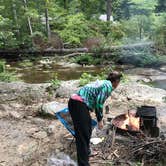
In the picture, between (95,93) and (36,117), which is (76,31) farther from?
(95,93)

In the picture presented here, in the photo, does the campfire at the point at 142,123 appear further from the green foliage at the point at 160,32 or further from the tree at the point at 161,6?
the tree at the point at 161,6

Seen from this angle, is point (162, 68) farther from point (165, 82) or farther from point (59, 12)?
point (59, 12)

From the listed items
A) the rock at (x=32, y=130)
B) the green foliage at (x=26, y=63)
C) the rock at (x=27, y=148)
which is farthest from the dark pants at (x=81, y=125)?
the green foliage at (x=26, y=63)

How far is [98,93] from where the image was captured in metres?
3.95

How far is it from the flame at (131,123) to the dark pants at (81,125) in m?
1.12

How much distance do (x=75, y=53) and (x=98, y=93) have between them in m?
13.2

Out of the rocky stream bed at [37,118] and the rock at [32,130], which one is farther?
the rock at [32,130]

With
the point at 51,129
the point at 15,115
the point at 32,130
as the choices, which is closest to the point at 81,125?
the point at 51,129

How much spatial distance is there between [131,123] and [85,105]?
1.47m

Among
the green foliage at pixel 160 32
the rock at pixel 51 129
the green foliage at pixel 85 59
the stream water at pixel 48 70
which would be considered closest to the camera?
the rock at pixel 51 129

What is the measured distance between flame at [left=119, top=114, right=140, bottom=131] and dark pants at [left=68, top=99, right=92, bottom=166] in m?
1.12

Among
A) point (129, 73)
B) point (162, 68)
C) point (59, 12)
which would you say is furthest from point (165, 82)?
point (59, 12)

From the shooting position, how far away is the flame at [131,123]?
4.95 meters

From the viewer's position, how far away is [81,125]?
155 inches
